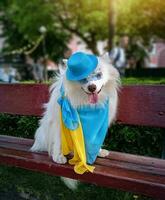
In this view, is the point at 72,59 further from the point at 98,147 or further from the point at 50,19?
the point at 50,19

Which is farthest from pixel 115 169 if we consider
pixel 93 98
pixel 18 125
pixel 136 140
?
pixel 18 125

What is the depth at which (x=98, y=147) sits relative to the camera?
145 inches

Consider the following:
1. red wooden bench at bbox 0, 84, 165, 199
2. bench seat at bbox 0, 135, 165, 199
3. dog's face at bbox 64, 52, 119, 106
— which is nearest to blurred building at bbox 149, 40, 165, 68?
red wooden bench at bbox 0, 84, 165, 199

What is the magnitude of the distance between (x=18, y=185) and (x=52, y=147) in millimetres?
1272

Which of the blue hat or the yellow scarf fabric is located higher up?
the blue hat

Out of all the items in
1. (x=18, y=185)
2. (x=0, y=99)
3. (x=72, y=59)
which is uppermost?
(x=72, y=59)

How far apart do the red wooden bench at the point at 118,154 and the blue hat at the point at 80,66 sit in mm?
740

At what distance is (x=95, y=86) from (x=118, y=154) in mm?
818

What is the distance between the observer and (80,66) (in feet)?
11.1

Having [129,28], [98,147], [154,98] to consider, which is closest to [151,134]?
[154,98]

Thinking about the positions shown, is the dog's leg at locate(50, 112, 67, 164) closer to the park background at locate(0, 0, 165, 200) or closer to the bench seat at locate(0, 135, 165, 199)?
the bench seat at locate(0, 135, 165, 199)

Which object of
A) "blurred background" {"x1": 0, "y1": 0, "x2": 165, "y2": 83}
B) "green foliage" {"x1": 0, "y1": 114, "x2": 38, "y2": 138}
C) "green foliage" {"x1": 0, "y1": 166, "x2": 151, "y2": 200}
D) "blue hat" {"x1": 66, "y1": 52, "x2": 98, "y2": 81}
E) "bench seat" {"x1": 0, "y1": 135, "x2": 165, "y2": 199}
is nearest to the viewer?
"bench seat" {"x1": 0, "y1": 135, "x2": 165, "y2": 199}

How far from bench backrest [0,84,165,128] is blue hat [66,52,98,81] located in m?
0.86

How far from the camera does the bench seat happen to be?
321 cm
